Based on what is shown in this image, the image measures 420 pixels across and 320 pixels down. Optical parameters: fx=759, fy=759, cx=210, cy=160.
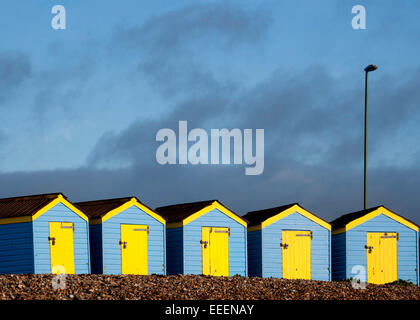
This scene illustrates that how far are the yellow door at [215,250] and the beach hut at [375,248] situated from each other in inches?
192

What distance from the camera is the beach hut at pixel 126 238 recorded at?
85.1 feet

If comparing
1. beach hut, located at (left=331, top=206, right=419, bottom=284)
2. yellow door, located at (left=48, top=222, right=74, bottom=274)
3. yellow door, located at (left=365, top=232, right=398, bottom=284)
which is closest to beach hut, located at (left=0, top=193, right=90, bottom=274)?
yellow door, located at (left=48, top=222, right=74, bottom=274)

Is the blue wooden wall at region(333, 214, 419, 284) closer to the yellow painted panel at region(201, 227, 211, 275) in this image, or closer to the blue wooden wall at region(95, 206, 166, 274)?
the yellow painted panel at region(201, 227, 211, 275)

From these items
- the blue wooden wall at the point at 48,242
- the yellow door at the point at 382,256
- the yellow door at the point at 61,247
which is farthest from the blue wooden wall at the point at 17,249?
the yellow door at the point at 382,256

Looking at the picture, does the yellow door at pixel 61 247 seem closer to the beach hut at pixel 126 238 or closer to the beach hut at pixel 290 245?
the beach hut at pixel 126 238

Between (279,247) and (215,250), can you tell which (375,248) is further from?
(215,250)

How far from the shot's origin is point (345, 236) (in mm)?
29422

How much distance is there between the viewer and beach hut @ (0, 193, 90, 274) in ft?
80.1

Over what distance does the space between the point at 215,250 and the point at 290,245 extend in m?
3.01

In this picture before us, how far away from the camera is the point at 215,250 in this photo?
27562 millimetres

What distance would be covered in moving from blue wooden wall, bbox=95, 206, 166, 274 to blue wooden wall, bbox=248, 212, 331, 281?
3.60 metres
